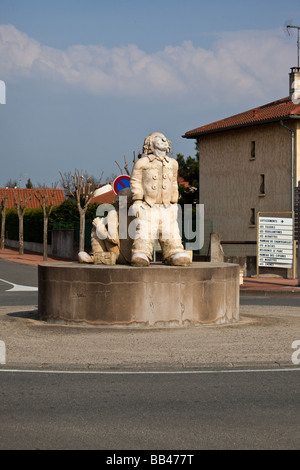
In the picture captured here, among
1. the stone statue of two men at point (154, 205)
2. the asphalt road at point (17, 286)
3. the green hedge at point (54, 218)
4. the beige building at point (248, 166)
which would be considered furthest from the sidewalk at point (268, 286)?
the green hedge at point (54, 218)

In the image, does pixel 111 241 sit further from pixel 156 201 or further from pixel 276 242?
pixel 276 242

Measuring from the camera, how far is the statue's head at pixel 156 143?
44.9ft

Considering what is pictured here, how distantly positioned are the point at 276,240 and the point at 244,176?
48.2ft

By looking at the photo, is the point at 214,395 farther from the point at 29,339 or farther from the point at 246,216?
the point at 246,216


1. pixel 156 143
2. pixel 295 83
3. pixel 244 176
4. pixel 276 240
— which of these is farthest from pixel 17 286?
pixel 295 83

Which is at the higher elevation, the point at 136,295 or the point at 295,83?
the point at 295,83

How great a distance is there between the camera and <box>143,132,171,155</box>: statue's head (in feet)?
44.9

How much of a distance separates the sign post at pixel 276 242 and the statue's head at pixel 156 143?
55.5 feet

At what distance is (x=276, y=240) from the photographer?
3052cm

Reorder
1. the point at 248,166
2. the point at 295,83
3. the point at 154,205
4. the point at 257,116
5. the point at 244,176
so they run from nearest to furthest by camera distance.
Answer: the point at 154,205, the point at 257,116, the point at 248,166, the point at 244,176, the point at 295,83

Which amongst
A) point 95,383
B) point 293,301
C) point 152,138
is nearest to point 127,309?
point 152,138

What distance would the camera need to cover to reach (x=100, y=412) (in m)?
7.18
